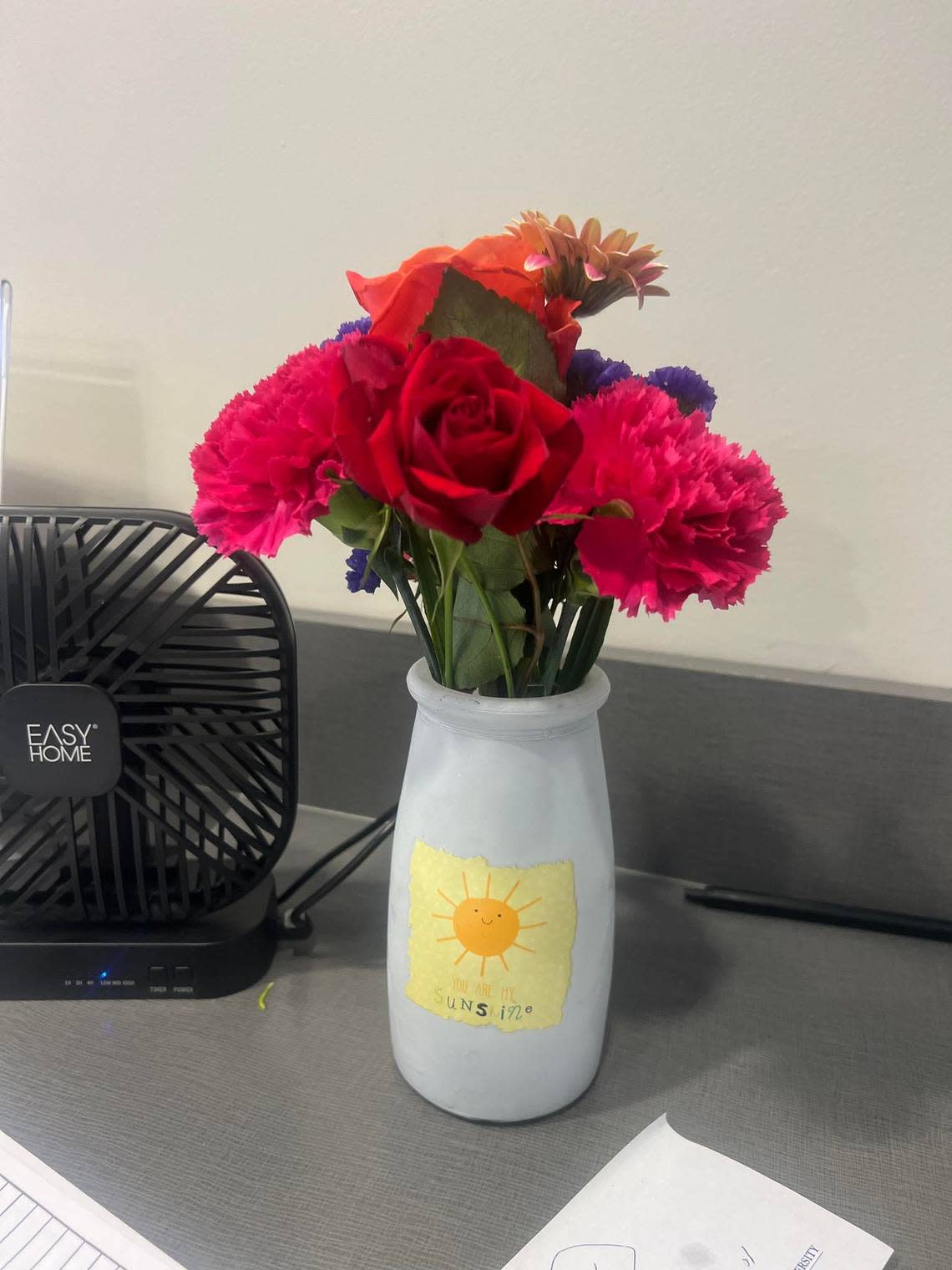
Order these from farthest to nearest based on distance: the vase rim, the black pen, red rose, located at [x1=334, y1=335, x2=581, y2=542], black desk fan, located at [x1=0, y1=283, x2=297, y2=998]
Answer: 1. the black pen
2. black desk fan, located at [x1=0, y1=283, x2=297, y2=998]
3. the vase rim
4. red rose, located at [x1=334, y1=335, x2=581, y2=542]

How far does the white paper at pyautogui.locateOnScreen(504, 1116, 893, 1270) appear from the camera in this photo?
1.23 ft

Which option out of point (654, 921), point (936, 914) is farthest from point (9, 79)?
point (936, 914)

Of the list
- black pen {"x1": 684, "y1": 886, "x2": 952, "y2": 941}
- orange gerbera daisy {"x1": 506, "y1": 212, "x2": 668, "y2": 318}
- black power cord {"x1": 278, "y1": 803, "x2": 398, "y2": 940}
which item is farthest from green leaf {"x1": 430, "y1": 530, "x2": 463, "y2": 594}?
black pen {"x1": 684, "y1": 886, "x2": 952, "y2": 941}

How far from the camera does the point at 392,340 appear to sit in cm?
33

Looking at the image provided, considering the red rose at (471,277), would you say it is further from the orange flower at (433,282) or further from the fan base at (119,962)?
the fan base at (119,962)

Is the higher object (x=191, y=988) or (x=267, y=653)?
(x=267, y=653)

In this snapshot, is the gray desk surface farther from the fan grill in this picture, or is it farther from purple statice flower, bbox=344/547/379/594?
purple statice flower, bbox=344/547/379/594

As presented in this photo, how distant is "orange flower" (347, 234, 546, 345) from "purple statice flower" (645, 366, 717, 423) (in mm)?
70

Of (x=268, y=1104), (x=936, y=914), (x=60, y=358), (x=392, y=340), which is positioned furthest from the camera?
(x=60, y=358)

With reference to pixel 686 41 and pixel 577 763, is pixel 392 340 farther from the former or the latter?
pixel 686 41

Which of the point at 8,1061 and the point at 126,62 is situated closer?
the point at 8,1061

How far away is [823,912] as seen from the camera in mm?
602

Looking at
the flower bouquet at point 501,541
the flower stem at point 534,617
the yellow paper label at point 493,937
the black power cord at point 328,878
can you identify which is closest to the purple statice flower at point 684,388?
the flower bouquet at point 501,541

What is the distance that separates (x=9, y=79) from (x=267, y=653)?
20.3 inches
